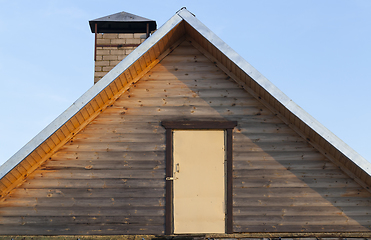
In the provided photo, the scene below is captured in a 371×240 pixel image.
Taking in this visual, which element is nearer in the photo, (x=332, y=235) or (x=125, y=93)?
(x=332, y=235)

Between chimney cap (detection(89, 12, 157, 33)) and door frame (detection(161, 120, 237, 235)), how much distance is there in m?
8.64

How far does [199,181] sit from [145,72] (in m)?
2.39

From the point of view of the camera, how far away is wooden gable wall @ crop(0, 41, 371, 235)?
6832 millimetres

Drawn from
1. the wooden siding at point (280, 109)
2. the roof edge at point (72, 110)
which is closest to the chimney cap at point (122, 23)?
the wooden siding at point (280, 109)

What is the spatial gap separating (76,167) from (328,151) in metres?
4.78

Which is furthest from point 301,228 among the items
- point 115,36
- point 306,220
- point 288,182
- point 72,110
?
point 115,36

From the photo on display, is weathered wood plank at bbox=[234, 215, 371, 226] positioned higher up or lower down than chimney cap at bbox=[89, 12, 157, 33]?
lower down

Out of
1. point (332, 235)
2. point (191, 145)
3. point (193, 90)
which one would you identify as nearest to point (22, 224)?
point (191, 145)

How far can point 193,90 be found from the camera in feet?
24.0

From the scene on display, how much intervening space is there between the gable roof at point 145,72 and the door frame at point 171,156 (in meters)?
0.94

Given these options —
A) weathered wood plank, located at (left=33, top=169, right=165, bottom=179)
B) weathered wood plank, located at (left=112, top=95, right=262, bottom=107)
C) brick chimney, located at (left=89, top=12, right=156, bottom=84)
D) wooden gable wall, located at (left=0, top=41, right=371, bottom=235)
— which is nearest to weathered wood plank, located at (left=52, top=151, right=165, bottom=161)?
wooden gable wall, located at (left=0, top=41, right=371, bottom=235)

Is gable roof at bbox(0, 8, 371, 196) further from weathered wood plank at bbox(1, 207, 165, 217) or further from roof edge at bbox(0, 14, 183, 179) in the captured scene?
weathered wood plank at bbox(1, 207, 165, 217)

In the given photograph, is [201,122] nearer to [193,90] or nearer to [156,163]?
[193,90]

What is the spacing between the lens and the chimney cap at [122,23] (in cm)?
1470
